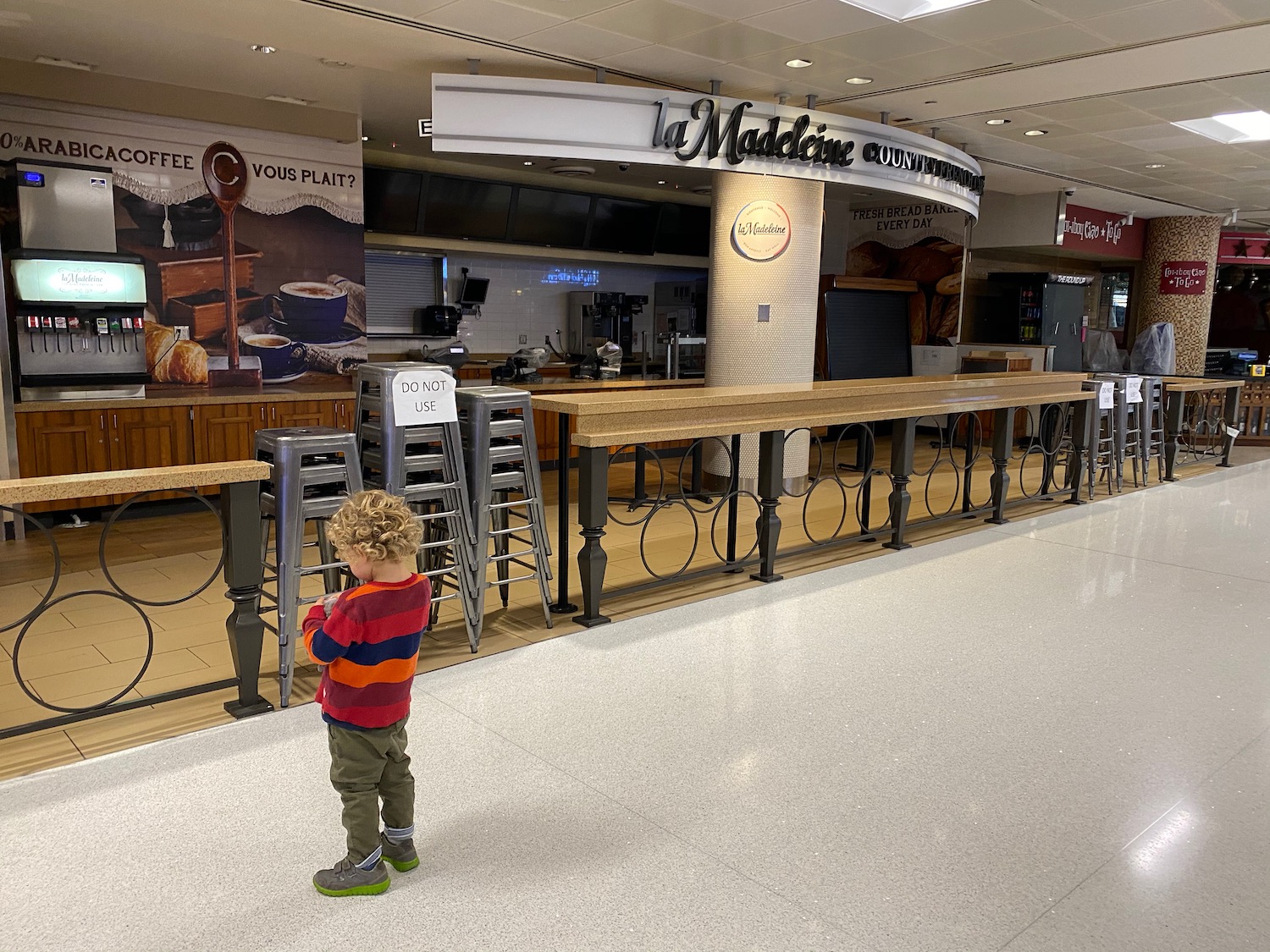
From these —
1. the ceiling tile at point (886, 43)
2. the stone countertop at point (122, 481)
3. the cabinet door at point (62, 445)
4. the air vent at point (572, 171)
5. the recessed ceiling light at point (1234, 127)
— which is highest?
the recessed ceiling light at point (1234, 127)

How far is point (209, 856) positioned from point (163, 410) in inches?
181

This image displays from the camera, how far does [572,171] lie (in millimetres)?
8805

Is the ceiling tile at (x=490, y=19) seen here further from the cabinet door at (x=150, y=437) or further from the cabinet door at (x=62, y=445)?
the cabinet door at (x=62, y=445)

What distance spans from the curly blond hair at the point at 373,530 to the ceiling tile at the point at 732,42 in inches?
150

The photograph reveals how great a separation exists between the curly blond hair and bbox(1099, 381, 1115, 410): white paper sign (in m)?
6.74

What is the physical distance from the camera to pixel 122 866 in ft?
7.56

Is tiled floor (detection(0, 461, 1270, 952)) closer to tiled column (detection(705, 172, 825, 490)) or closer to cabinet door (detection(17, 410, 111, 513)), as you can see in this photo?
tiled column (detection(705, 172, 825, 490))

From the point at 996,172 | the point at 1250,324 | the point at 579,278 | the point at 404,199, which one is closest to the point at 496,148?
the point at 404,199

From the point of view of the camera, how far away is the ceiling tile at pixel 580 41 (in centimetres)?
493

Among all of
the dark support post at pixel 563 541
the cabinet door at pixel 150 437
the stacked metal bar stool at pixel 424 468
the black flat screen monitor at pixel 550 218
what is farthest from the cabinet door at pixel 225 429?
the black flat screen monitor at pixel 550 218

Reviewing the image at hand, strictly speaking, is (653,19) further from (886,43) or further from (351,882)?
(351,882)

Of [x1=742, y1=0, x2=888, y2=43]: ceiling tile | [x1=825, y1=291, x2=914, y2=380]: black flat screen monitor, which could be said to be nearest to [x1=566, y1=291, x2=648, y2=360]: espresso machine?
[x1=825, y1=291, x2=914, y2=380]: black flat screen monitor

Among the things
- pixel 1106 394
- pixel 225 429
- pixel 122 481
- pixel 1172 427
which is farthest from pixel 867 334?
pixel 122 481

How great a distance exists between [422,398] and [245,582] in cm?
99
